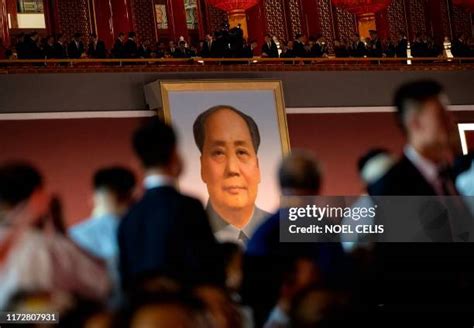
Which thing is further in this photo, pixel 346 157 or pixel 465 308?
pixel 346 157

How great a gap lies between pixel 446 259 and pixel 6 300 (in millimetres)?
1330

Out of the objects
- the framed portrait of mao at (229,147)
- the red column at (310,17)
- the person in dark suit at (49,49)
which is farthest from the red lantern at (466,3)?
the person in dark suit at (49,49)

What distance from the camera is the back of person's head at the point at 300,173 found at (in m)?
3.25

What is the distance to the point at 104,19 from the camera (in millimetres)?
13195

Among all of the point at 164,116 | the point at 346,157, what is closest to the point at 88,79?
the point at 164,116

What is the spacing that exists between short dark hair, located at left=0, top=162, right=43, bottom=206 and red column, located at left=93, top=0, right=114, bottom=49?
1015 centimetres

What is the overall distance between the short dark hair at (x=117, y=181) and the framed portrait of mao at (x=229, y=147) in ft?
19.4

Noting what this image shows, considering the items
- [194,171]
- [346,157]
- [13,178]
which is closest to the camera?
[13,178]

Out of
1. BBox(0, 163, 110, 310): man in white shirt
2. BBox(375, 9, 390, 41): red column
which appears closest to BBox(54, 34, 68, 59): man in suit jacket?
BBox(375, 9, 390, 41): red column

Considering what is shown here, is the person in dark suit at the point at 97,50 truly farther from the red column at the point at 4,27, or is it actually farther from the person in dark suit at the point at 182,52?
the red column at the point at 4,27

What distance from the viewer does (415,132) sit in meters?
3.11

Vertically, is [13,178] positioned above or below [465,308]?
above

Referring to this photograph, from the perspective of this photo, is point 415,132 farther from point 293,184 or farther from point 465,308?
point 465,308

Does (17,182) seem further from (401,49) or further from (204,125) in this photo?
(401,49)
